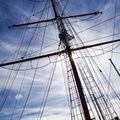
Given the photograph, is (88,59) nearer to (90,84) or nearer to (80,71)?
(80,71)

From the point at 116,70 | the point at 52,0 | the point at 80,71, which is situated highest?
the point at 52,0

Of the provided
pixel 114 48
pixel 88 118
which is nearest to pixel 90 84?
pixel 88 118

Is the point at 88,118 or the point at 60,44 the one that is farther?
the point at 60,44

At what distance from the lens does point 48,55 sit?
6715 mm

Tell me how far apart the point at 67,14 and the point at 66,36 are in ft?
11.2

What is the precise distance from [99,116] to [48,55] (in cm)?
512

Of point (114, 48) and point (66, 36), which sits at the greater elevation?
point (66, 36)

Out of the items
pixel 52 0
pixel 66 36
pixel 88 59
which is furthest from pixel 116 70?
pixel 52 0

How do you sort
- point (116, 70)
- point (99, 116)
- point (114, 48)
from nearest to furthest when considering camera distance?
1. point (99, 116)
2. point (114, 48)
3. point (116, 70)

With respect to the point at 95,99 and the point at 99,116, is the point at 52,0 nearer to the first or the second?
the point at 95,99

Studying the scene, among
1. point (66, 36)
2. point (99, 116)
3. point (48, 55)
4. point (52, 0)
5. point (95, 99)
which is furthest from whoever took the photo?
point (52, 0)

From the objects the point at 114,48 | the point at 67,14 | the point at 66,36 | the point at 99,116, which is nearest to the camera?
the point at 99,116

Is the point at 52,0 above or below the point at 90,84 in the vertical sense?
above

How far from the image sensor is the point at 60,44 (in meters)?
7.68
